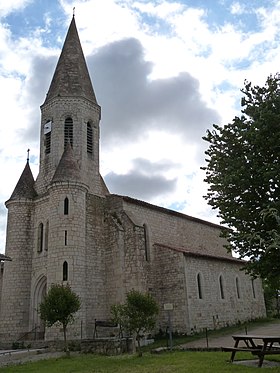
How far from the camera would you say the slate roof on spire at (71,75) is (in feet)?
96.2

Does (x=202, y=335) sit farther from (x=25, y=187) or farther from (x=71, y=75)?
(x=71, y=75)

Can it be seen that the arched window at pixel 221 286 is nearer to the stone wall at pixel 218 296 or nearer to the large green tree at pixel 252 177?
the stone wall at pixel 218 296

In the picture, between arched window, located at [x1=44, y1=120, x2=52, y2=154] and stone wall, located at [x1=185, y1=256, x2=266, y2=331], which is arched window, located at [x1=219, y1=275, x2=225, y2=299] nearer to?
stone wall, located at [x1=185, y1=256, x2=266, y2=331]

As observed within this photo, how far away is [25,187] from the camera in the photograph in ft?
92.2

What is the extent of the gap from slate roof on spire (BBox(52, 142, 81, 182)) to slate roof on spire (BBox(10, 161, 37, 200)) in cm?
369

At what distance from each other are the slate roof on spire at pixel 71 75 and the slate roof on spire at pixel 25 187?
5776 millimetres

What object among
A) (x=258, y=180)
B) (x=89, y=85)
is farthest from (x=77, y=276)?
(x=89, y=85)

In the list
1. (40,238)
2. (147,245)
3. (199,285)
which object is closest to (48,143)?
(40,238)

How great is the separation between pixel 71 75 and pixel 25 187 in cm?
927

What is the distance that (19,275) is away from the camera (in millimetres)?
25766

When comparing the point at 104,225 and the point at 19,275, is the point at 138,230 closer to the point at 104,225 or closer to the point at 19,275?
the point at 104,225

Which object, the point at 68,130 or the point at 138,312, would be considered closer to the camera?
the point at 138,312

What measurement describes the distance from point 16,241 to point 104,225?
6.02 m

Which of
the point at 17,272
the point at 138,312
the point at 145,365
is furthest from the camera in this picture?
the point at 17,272
